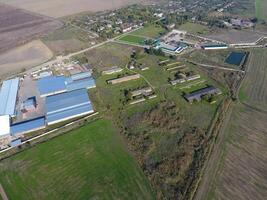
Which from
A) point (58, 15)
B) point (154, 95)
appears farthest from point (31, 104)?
point (58, 15)

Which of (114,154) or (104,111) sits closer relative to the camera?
(114,154)

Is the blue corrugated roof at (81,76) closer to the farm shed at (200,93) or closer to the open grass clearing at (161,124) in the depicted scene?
the open grass clearing at (161,124)

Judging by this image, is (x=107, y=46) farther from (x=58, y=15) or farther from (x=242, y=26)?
(x=242, y=26)

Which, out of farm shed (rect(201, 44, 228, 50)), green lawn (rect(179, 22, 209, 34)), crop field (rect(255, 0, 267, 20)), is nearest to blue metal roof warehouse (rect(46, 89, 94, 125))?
farm shed (rect(201, 44, 228, 50))

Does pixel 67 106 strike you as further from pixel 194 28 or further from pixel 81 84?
pixel 194 28

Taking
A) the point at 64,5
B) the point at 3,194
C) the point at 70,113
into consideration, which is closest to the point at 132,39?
the point at 70,113

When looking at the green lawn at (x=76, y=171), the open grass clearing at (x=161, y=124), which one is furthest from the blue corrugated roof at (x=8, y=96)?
the open grass clearing at (x=161, y=124)

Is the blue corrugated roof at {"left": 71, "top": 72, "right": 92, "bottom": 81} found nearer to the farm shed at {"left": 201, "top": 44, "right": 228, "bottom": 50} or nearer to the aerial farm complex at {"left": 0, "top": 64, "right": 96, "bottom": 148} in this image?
the aerial farm complex at {"left": 0, "top": 64, "right": 96, "bottom": 148}
